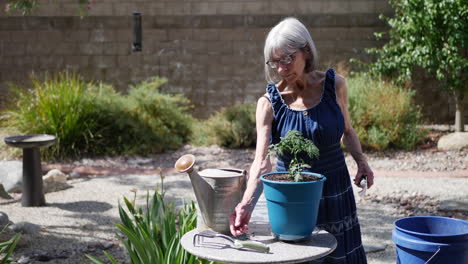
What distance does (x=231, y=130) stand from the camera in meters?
8.47

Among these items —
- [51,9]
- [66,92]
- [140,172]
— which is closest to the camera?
[140,172]

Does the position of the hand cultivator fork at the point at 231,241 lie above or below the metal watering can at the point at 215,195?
below

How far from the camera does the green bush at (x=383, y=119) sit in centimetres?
791

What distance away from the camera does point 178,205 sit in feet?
17.1

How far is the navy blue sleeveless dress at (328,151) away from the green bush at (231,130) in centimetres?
598

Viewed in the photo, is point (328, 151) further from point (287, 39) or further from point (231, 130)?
point (231, 130)

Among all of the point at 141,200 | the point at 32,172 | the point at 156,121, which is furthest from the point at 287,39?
the point at 156,121

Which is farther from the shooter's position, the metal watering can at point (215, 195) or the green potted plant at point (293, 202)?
the metal watering can at point (215, 195)

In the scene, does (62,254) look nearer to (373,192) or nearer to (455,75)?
(373,192)

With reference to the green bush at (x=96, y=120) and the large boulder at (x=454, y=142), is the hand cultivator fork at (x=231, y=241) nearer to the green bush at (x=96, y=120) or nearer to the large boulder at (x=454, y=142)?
the green bush at (x=96, y=120)

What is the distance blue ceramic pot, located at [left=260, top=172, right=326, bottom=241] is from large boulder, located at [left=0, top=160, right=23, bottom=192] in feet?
16.8

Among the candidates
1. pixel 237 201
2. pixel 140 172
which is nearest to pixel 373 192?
pixel 140 172

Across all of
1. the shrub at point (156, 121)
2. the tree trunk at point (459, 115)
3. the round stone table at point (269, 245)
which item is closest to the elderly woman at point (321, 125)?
the round stone table at point (269, 245)

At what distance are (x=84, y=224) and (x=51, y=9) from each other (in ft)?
24.0
